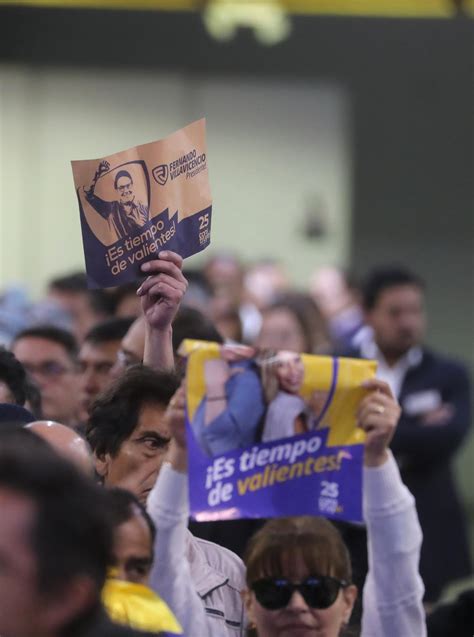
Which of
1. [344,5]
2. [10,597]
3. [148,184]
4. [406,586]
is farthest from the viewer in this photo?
[344,5]

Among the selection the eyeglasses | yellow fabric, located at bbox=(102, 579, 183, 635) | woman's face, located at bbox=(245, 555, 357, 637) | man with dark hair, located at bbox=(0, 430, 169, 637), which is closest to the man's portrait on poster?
woman's face, located at bbox=(245, 555, 357, 637)

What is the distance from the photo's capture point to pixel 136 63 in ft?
56.0

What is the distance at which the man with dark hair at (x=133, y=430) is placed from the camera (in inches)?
153

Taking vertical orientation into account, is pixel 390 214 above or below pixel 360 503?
below

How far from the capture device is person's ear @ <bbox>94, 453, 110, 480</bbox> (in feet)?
13.0

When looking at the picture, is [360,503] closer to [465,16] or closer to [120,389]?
[120,389]

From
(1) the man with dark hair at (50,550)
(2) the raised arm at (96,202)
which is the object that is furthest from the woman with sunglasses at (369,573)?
(1) the man with dark hair at (50,550)

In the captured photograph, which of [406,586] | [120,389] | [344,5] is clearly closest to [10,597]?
[406,586]

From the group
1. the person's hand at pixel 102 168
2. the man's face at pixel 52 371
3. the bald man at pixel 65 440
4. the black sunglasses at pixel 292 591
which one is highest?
the person's hand at pixel 102 168

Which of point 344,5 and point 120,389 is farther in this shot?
point 344,5

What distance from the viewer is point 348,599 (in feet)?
12.1

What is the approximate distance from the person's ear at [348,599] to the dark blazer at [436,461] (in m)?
3.48

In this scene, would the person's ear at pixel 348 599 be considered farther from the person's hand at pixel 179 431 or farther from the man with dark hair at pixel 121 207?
the man with dark hair at pixel 121 207

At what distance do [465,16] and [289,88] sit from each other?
2058 mm
